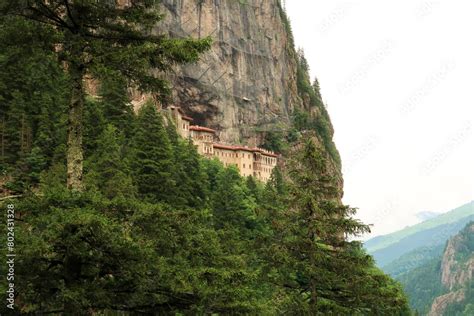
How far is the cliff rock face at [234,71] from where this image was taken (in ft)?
384

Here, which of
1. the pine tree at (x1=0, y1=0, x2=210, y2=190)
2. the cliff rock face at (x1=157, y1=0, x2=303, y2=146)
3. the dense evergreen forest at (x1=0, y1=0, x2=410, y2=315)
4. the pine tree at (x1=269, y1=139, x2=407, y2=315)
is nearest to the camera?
the dense evergreen forest at (x1=0, y1=0, x2=410, y2=315)

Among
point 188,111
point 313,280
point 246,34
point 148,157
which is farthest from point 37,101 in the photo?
point 246,34

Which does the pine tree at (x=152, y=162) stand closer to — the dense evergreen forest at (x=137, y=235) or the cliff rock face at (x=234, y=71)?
the dense evergreen forest at (x=137, y=235)

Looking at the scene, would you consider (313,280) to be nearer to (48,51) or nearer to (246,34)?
(48,51)

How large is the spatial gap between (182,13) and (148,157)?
74.2m

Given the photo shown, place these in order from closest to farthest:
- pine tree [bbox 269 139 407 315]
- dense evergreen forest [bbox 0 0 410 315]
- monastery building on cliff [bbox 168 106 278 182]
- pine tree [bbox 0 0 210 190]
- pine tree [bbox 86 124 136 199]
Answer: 1. dense evergreen forest [bbox 0 0 410 315]
2. pine tree [bbox 0 0 210 190]
3. pine tree [bbox 269 139 407 315]
4. pine tree [bbox 86 124 136 199]
5. monastery building on cliff [bbox 168 106 278 182]

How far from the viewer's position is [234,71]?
127 meters

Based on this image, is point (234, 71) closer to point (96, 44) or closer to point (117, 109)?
point (117, 109)

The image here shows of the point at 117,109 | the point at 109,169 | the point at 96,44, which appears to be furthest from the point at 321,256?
the point at 117,109

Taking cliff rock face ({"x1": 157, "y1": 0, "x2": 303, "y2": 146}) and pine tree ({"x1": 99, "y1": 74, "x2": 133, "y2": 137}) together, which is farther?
cliff rock face ({"x1": 157, "y1": 0, "x2": 303, "y2": 146})

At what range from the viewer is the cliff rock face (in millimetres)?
117000

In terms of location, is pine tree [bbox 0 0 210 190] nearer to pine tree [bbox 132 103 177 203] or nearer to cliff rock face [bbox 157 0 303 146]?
pine tree [bbox 132 103 177 203]

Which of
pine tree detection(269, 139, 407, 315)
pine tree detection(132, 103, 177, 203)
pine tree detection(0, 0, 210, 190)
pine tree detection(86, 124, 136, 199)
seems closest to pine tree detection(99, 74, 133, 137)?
pine tree detection(132, 103, 177, 203)

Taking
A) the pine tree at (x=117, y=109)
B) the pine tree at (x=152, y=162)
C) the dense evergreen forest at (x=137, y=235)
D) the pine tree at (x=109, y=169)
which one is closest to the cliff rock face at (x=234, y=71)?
the pine tree at (x=117, y=109)
